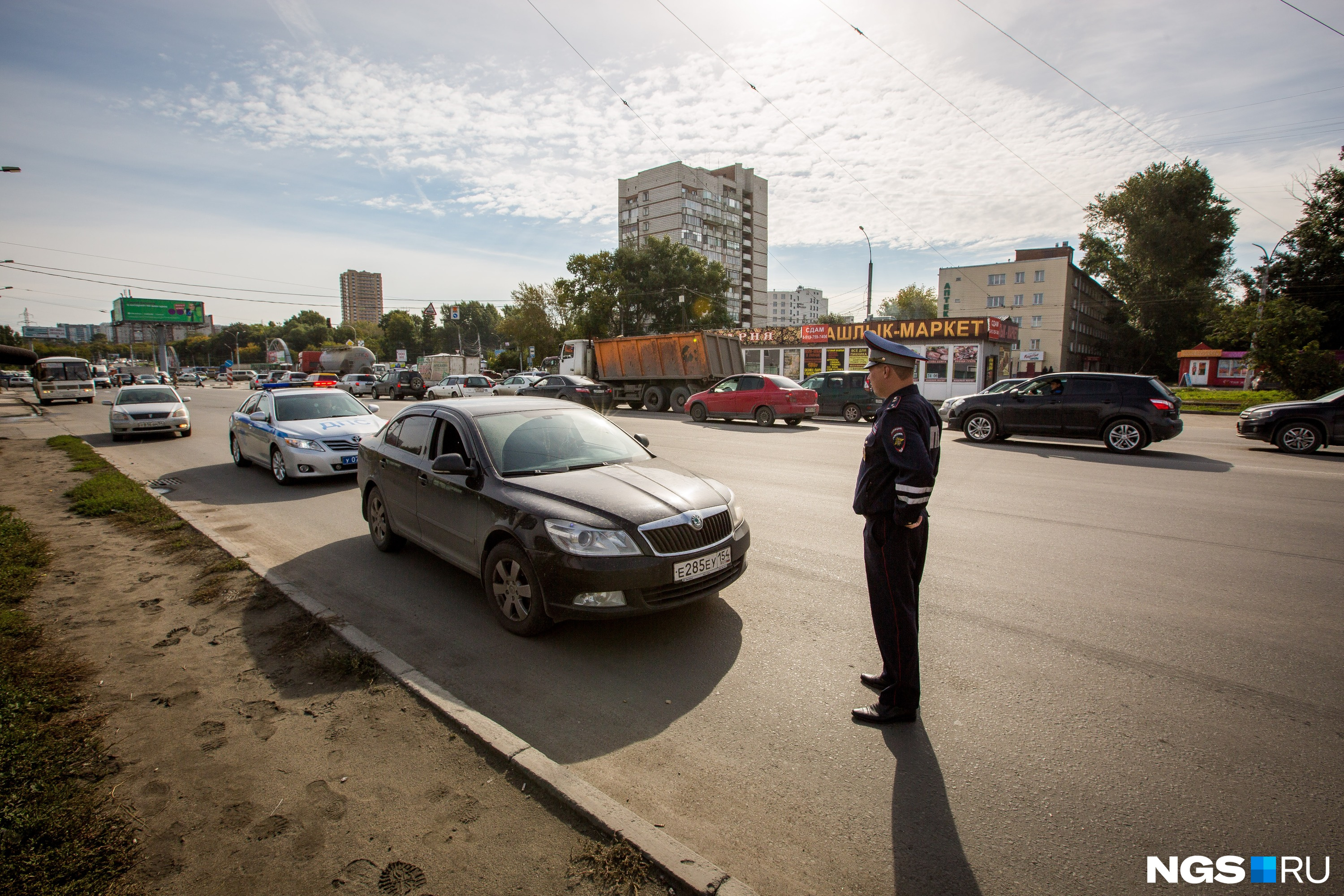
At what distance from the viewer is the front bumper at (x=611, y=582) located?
368cm

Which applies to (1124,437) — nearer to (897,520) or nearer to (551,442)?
(897,520)

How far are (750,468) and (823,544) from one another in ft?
15.1

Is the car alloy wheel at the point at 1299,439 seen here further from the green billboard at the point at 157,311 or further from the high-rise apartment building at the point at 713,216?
the green billboard at the point at 157,311

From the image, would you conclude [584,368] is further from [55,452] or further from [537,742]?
[537,742]

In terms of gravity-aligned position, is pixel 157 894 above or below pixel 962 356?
below

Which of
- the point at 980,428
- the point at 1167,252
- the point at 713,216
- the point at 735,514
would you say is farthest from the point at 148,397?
the point at 713,216

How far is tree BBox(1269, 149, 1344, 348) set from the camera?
126ft

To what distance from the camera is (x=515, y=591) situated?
4078mm

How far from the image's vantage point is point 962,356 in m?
31.2

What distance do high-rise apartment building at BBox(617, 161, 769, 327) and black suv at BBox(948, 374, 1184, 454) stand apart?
7305 centimetres

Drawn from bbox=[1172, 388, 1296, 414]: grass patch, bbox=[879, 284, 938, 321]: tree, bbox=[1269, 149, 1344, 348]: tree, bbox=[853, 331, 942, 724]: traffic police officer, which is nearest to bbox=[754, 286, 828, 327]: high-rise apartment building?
bbox=[879, 284, 938, 321]: tree

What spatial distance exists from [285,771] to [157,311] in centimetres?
10978

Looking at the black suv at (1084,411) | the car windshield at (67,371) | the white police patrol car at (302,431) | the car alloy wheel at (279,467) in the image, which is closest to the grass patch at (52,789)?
the white police patrol car at (302,431)

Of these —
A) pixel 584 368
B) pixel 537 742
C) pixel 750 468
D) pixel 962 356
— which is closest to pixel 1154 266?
pixel 962 356
